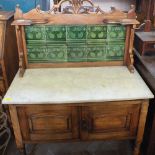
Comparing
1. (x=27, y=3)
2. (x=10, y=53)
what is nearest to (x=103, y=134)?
(x=10, y=53)

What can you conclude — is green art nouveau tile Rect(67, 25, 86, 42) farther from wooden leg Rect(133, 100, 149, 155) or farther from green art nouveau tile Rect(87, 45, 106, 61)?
wooden leg Rect(133, 100, 149, 155)

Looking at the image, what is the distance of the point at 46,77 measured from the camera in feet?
4.96

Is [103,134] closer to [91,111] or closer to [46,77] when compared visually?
[91,111]

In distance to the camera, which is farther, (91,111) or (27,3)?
(27,3)

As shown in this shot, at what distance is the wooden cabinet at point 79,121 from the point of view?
1350 mm

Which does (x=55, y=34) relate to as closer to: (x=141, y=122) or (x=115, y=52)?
(x=115, y=52)

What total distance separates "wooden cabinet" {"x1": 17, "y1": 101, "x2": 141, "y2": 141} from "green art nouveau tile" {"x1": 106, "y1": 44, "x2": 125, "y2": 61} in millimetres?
408

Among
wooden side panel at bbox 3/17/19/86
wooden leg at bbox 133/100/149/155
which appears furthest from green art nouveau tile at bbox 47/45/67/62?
wooden leg at bbox 133/100/149/155

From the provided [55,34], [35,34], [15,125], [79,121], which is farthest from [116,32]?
[15,125]

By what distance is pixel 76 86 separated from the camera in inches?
55.7

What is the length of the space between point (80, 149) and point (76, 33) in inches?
36.5

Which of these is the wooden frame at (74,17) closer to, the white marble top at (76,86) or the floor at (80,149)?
the white marble top at (76,86)

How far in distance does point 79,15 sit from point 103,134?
800 mm

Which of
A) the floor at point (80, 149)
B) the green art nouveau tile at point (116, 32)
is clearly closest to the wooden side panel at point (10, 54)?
the floor at point (80, 149)
